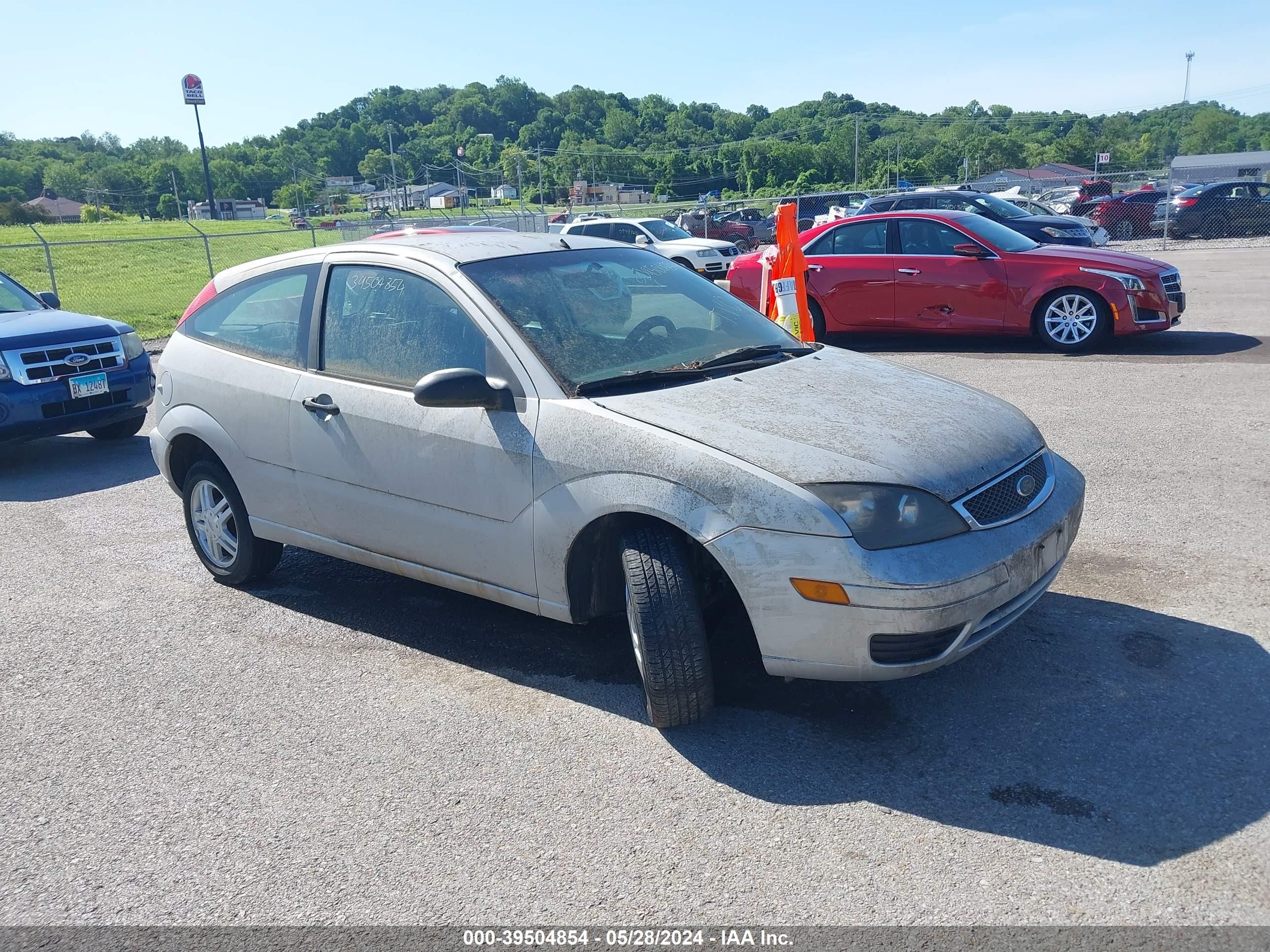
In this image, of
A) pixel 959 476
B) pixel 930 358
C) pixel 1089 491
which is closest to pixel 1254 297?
pixel 930 358

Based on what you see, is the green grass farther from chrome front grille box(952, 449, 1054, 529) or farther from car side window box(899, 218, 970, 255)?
chrome front grille box(952, 449, 1054, 529)

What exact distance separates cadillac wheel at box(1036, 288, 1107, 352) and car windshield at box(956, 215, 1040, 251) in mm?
728

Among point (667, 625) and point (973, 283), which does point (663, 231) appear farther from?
point (667, 625)

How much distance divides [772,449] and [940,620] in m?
0.76

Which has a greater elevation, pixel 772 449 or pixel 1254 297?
pixel 772 449

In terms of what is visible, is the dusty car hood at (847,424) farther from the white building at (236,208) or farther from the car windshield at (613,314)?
the white building at (236,208)

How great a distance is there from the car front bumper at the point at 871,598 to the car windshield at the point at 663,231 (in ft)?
67.9

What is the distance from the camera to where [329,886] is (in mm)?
2941

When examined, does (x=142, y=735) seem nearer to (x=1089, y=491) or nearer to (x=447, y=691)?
(x=447, y=691)

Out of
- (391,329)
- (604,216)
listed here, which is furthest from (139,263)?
(391,329)

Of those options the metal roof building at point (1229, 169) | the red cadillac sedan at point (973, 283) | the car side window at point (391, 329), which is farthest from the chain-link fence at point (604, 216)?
the metal roof building at point (1229, 169)

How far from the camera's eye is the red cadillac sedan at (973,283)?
10641 millimetres

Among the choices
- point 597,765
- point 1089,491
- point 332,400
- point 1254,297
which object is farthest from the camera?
point 1254,297

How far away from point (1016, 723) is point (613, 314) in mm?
2236
